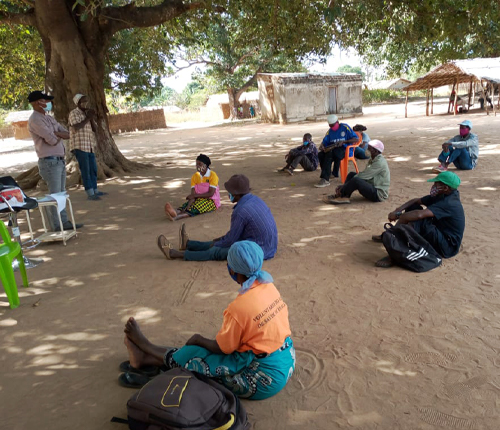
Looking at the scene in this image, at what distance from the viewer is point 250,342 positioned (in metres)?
2.39

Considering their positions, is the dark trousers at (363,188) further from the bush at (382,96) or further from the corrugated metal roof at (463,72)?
the bush at (382,96)

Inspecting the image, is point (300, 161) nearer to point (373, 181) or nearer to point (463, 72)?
point (373, 181)

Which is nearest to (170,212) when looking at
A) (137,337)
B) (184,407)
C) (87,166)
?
(87,166)

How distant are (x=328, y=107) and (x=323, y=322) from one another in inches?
992

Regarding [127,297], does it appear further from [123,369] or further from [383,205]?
[383,205]

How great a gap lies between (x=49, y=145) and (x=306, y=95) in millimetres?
21924

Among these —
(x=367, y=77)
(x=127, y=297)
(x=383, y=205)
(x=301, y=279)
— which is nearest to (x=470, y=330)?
(x=301, y=279)

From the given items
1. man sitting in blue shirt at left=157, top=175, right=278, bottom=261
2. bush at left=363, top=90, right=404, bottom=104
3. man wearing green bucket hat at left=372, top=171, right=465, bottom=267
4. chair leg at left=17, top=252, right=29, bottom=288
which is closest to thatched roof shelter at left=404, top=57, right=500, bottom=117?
man wearing green bucket hat at left=372, top=171, right=465, bottom=267

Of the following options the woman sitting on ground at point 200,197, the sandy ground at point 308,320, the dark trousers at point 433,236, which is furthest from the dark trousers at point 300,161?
the dark trousers at point 433,236

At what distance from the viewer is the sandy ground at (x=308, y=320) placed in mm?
2451

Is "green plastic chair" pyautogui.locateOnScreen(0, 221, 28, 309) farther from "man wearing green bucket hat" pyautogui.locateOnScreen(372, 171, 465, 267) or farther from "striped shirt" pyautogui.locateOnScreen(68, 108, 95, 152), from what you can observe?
"striped shirt" pyautogui.locateOnScreen(68, 108, 95, 152)

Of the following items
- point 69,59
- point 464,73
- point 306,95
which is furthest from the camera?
point 306,95

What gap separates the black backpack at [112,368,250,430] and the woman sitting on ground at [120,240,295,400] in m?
0.22

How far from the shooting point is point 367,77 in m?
68.2
